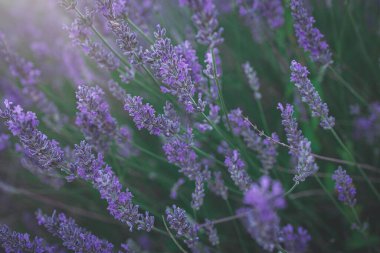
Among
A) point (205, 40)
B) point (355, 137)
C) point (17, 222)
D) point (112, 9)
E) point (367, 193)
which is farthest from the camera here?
point (17, 222)

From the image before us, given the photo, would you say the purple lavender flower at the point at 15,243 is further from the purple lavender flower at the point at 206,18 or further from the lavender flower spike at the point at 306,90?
the lavender flower spike at the point at 306,90

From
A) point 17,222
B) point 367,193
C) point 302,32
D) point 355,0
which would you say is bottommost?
point 17,222

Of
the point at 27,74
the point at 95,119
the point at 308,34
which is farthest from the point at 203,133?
the point at 27,74

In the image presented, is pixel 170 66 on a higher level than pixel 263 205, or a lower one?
higher

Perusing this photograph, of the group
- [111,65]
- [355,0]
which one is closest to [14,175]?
[111,65]

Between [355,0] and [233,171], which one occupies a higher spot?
[355,0]

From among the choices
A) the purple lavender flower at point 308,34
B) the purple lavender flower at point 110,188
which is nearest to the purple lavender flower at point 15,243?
the purple lavender flower at point 110,188

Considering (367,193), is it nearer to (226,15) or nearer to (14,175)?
(226,15)

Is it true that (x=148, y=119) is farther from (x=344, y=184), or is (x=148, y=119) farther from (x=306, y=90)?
(x=344, y=184)
